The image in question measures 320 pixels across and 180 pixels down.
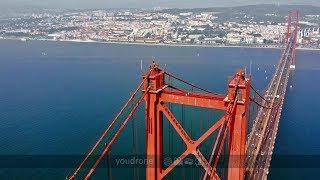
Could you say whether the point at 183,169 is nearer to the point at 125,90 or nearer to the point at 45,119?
the point at 45,119

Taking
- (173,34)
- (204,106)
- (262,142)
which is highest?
(204,106)

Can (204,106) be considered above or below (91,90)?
above

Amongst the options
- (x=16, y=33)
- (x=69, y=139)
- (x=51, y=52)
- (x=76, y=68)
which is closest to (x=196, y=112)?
(x=69, y=139)

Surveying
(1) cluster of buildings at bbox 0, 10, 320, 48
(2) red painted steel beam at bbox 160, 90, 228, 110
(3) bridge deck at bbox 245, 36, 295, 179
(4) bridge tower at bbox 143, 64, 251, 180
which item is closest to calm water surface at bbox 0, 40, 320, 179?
(3) bridge deck at bbox 245, 36, 295, 179

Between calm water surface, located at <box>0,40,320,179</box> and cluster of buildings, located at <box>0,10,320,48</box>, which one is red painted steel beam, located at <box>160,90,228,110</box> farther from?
cluster of buildings, located at <box>0,10,320,48</box>

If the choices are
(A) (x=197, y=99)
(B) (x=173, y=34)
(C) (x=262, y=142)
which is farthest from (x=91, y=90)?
(B) (x=173, y=34)

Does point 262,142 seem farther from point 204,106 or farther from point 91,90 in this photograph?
point 91,90

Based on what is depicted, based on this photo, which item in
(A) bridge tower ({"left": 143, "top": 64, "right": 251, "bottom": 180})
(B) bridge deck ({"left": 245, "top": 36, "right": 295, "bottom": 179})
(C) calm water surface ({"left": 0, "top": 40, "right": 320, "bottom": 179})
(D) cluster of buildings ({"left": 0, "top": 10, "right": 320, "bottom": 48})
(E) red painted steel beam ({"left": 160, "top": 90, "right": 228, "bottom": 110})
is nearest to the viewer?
(A) bridge tower ({"left": 143, "top": 64, "right": 251, "bottom": 180})

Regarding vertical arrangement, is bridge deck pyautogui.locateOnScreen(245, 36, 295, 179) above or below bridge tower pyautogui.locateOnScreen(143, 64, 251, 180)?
below

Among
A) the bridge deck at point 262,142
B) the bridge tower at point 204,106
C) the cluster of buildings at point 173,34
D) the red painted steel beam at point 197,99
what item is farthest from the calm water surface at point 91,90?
the red painted steel beam at point 197,99

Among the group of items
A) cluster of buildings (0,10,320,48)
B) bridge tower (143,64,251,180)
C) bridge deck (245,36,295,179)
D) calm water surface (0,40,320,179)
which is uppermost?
bridge tower (143,64,251,180)

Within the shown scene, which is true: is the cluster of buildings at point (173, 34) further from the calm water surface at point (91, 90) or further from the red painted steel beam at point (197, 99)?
the red painted steel beam at point (197, 99)
